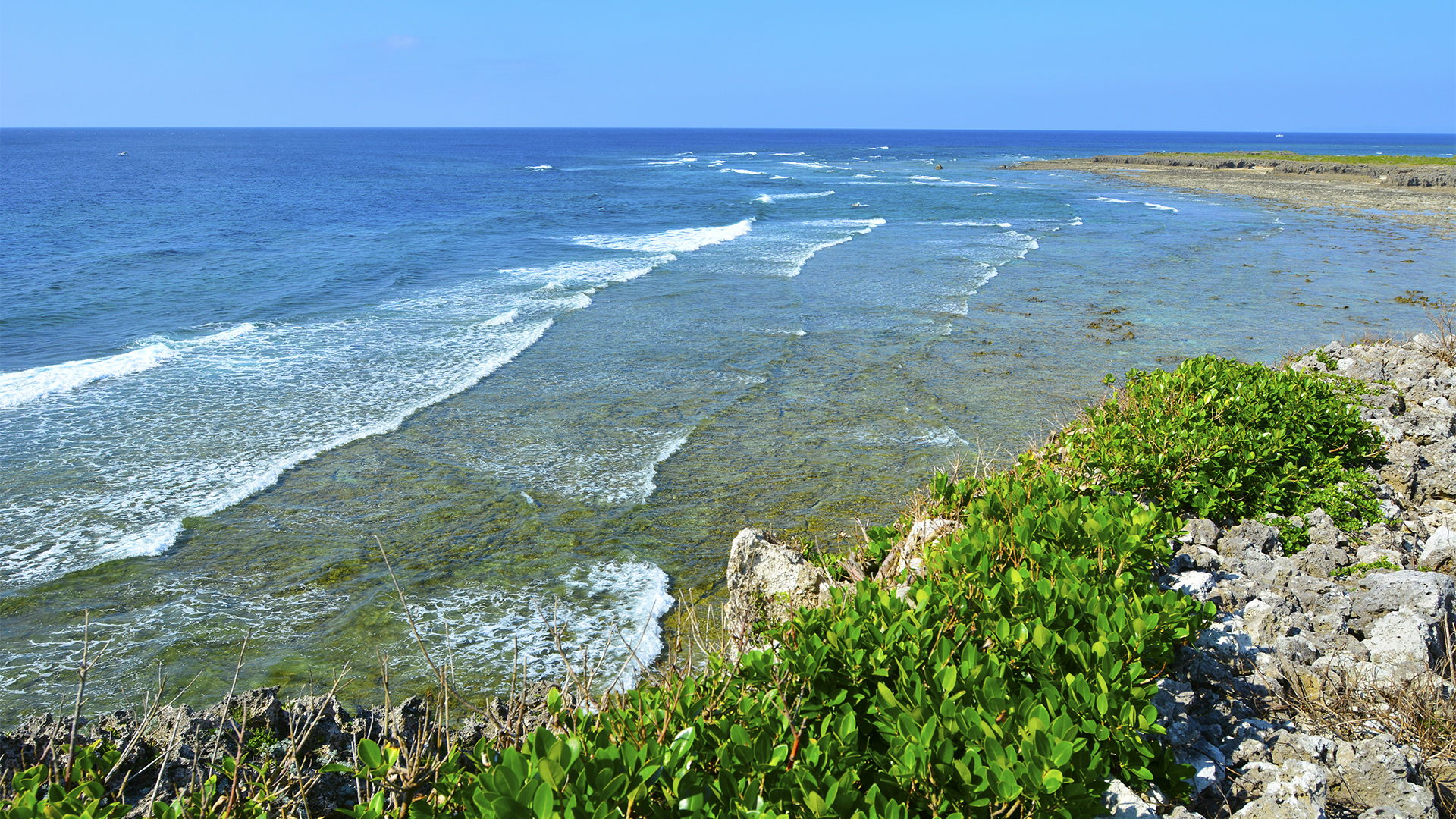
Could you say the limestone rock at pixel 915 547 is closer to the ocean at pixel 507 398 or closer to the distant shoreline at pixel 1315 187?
the ocean at pixel 507 398

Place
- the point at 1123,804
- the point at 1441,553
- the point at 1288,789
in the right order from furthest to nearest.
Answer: the point at 1441,553
the point at 1288,789
the point at 1123,804

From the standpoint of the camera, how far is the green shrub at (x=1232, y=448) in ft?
21.9

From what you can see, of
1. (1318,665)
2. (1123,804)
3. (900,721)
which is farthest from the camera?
(1318,665)

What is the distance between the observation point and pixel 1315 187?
5428 centimetres

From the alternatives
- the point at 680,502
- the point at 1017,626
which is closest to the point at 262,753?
the point at 1017,626

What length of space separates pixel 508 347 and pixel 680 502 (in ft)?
27.5

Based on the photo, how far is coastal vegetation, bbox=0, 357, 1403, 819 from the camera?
2.80m

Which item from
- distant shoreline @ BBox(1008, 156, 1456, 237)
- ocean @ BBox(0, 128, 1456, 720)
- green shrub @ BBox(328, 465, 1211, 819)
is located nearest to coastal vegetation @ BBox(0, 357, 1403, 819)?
green shrub @ BBox(328, 465, 1211, 819)

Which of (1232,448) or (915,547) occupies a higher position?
(1232,448)

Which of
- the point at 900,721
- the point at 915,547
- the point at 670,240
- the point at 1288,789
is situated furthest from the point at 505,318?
the point at 1288,789

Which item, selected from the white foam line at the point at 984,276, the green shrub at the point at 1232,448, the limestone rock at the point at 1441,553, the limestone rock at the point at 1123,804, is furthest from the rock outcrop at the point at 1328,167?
the limestone rock at the point at 1123,804

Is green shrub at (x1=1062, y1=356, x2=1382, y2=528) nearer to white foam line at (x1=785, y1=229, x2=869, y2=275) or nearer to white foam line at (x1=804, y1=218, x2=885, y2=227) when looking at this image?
white foam line at (x1=785, y1=229, x2=869, y2=275)

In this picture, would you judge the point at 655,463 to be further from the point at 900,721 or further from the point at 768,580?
the point at 900,721

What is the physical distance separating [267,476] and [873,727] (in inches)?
371
